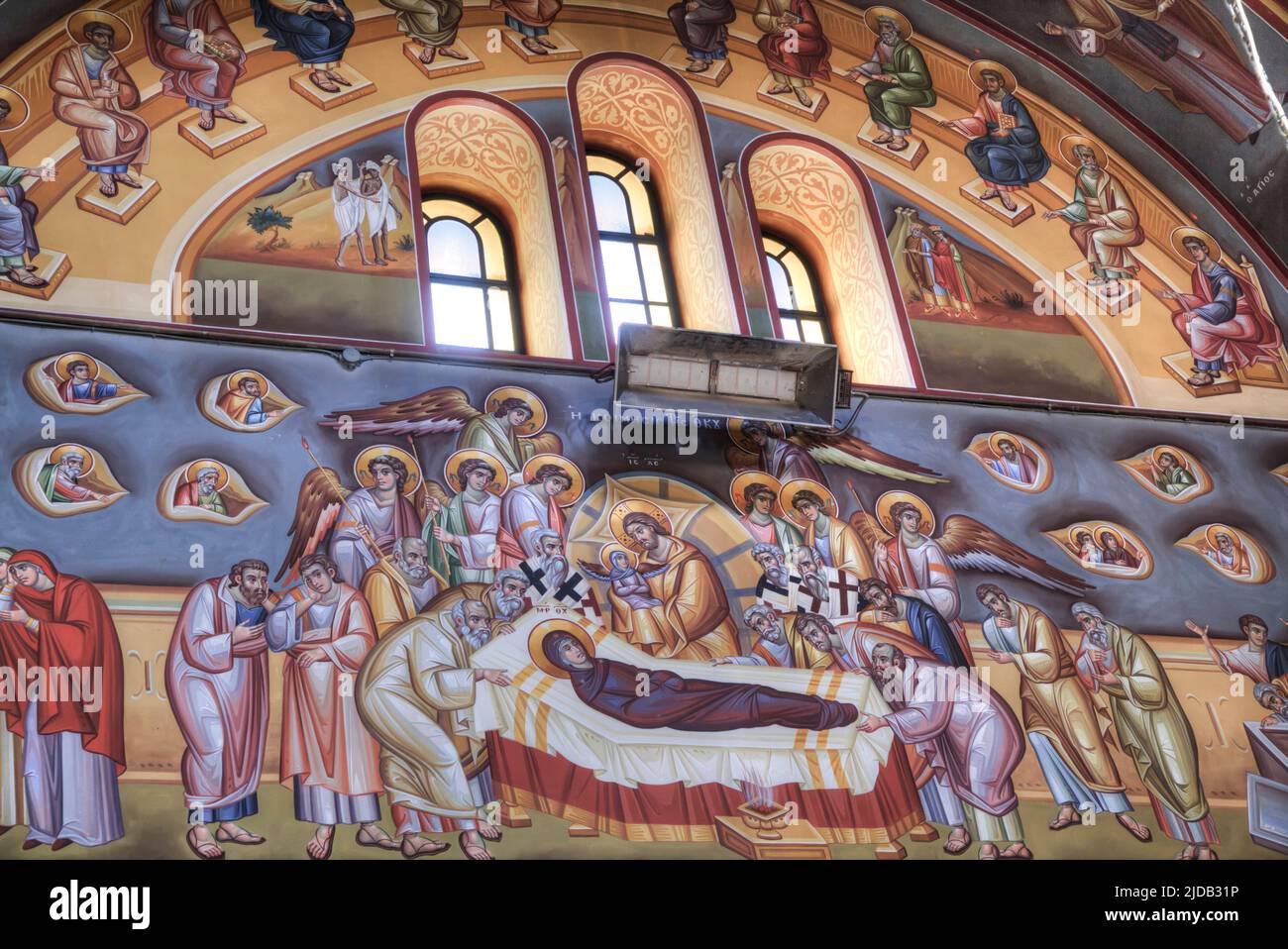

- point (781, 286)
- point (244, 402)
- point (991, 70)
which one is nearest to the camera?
point (244, 402)

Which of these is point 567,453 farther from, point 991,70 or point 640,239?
point 991,70

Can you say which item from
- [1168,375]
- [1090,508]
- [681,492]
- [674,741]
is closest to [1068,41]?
[1168,375]

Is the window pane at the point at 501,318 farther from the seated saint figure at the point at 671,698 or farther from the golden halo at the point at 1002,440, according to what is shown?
the golden halo at the point at 1002,440

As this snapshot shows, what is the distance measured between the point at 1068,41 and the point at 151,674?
846 cm

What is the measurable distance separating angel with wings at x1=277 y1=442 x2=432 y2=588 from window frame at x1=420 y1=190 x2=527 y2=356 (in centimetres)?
127

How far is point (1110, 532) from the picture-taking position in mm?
11898

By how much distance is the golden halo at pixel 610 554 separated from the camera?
10.8m

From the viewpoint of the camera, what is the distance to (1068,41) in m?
13.7

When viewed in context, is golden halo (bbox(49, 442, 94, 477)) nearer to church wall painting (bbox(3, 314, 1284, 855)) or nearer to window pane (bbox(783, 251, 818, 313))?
church wall painting (bbox(3, 314, 1284, 855))

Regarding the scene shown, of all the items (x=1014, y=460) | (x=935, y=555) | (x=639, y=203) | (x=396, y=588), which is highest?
(x=639, y=203)

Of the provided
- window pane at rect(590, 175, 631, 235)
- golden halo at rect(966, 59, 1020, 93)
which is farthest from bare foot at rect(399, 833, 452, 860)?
golden halo at rect(966, 59, 1020, 93)

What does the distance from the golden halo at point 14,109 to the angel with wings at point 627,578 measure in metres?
4.61

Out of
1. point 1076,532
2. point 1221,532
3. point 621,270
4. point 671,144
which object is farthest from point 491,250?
point 1221,532

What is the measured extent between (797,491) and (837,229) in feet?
9.18
